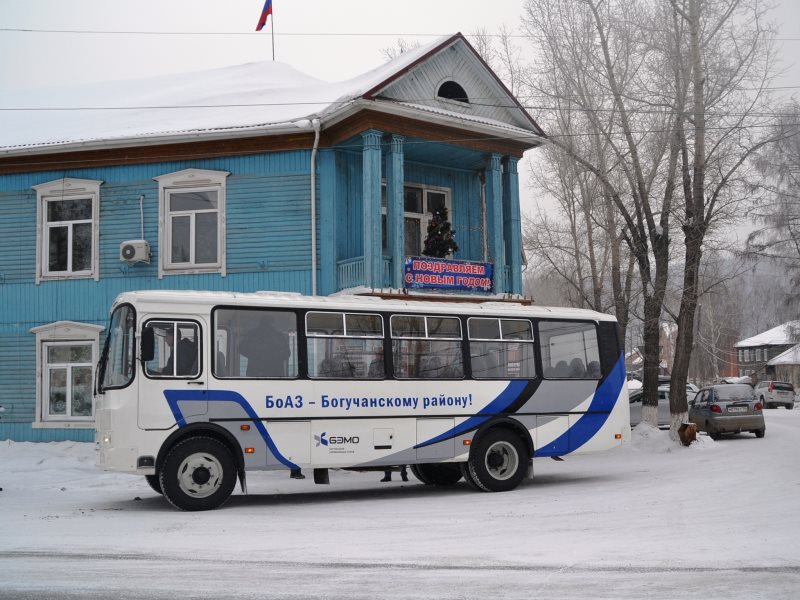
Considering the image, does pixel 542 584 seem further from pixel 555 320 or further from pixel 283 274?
pixel 283 274

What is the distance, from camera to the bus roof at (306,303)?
12.9 m

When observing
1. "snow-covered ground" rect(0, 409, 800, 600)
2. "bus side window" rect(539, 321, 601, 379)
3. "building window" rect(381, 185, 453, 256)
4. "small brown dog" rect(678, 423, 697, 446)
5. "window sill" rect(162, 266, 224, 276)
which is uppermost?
"building window" rect(381, 185, 453, 256)

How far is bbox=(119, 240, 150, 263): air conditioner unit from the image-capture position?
69.0ft

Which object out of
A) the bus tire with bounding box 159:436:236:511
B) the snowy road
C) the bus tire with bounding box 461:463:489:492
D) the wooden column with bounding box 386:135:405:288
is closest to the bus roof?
the bus tire with bounding box 159:436:236:511

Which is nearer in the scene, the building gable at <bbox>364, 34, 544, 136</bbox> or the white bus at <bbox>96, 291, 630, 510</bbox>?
the white bus at <bbox>96, 291, 630, 510</bbox>

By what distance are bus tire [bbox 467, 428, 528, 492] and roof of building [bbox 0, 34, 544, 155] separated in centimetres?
811

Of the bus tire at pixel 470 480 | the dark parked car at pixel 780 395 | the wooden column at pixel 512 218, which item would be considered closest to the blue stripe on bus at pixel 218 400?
the bus tire at pixel 470 480

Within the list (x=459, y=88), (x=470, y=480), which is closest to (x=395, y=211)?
(x=459, y=88)

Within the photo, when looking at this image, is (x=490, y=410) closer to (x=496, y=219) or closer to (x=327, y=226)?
(x=327, y=226)

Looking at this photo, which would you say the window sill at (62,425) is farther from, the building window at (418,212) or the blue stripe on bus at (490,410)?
the blue stripe on bus at (490,410)

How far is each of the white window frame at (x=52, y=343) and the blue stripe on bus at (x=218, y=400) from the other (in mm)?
9651

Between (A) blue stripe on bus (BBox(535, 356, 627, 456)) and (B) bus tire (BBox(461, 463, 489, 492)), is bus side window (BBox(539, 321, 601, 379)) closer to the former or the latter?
(A) blue stripe on bus (BBox(535, 356, 627, 456))

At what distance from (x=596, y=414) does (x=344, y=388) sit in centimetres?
485

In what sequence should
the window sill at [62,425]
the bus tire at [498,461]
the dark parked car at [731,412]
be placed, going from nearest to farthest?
the bus tire at [498,461]
the window sill at [62,425]
the dark parked car at [731,412]
